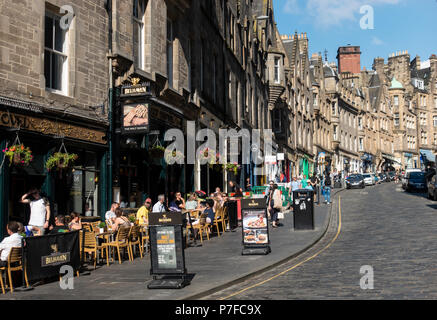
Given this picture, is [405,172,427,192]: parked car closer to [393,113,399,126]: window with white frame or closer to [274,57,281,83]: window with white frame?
[274,57,281,83]: window with white frame

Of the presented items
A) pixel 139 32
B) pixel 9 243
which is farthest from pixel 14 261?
pixel 139 32

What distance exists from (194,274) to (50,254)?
294 cm

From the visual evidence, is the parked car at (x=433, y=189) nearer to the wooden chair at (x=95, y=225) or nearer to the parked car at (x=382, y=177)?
the wooden chair at (x=95, y=225)

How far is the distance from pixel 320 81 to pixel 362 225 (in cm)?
5088

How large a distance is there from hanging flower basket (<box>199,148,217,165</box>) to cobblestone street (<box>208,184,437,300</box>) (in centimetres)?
685

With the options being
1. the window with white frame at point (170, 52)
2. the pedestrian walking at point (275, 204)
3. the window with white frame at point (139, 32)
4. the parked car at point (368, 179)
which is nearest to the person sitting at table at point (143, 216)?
the window with white frame at point (139, 32)

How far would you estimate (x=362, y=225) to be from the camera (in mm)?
19234

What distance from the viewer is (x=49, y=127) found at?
1279cm

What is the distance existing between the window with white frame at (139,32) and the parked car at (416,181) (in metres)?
30.1

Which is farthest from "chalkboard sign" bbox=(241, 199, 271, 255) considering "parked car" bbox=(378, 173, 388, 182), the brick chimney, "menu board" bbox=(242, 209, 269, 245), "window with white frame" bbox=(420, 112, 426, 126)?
"window with white frame" bbox=(420, 112, 426, 126)

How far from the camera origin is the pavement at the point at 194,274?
8.69 m

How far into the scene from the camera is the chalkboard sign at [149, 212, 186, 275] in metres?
9.45
